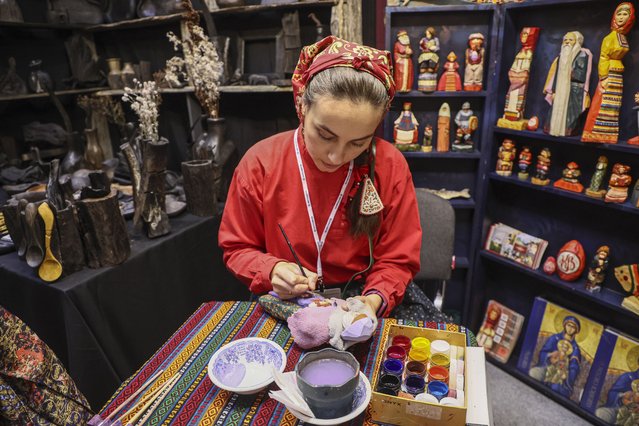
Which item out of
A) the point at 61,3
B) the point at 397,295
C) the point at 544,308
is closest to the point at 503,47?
the point at 544,308

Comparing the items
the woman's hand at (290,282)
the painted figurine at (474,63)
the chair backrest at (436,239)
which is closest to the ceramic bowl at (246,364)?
the woman's hand at (290,282)

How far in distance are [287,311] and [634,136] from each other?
1.78 metres

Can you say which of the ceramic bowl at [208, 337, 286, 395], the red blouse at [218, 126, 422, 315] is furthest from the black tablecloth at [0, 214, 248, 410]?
the ceramic bowl at [208, 337, 286, 395]

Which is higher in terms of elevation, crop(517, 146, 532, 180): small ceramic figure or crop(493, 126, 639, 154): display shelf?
crop(493, 126, 639, 154): display shelf

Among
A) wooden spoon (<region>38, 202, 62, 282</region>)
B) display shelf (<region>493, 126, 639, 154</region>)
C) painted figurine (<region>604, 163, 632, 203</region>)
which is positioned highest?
display shelf (<region>493, 126, 639, 154</region>)

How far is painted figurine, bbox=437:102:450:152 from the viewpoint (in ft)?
7.88

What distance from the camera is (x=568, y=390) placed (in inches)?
87.6

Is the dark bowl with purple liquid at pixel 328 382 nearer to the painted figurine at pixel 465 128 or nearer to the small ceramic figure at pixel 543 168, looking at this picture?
Answer: the small ceramic figure at pixel 543 168

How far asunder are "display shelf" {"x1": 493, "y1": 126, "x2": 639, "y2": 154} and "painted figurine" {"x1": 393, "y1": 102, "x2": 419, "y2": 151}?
0.44 m

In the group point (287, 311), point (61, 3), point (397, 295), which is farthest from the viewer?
point (61, 3)

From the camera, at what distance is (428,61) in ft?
7.57

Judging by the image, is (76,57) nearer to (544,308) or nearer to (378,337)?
(378,337)

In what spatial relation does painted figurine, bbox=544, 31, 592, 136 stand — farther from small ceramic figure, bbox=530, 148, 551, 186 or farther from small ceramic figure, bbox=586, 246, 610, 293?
small ceramic figure, bbox=586, 246, 610, 293

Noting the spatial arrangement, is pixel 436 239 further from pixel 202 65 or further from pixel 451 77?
pixel 202 65
